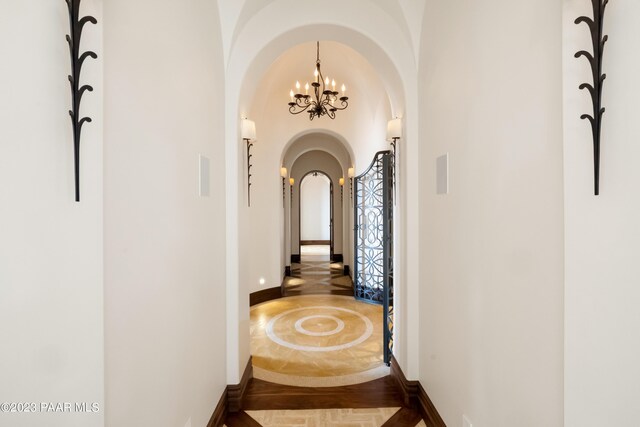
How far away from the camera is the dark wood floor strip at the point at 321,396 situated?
294 cm

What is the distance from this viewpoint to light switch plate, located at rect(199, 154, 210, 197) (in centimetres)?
228

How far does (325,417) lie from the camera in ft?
9.07

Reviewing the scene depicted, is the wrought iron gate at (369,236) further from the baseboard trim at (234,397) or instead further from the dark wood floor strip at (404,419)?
the baseboard trim at (234,397)

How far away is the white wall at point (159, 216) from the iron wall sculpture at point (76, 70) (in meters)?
0.18

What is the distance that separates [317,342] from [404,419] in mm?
1832

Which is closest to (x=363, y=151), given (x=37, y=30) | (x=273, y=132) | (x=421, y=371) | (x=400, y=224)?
(x=273, y=132)

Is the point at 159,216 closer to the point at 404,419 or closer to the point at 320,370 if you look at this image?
the point at 404,419

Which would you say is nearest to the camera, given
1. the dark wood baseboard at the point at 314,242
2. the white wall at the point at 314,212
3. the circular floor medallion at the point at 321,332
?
the circular floor medallion at the point at 321,332

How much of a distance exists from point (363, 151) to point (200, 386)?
5.42 metres

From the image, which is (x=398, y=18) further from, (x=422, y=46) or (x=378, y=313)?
(x=378, y=313)

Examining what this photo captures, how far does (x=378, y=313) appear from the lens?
18.7 feet

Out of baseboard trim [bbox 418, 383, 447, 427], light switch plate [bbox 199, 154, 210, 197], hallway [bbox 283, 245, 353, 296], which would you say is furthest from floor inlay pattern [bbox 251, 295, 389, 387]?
light switch plate [bbox 199, 154, 210, 197]

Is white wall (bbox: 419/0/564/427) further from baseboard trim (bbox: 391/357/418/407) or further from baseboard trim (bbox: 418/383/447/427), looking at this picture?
baseboard trim (bbox: 391/357/418/407)

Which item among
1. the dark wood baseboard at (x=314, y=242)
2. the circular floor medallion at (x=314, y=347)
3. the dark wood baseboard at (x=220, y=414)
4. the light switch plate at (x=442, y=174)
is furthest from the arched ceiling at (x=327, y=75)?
the dark wood baseboard at (x=314, y=242)
